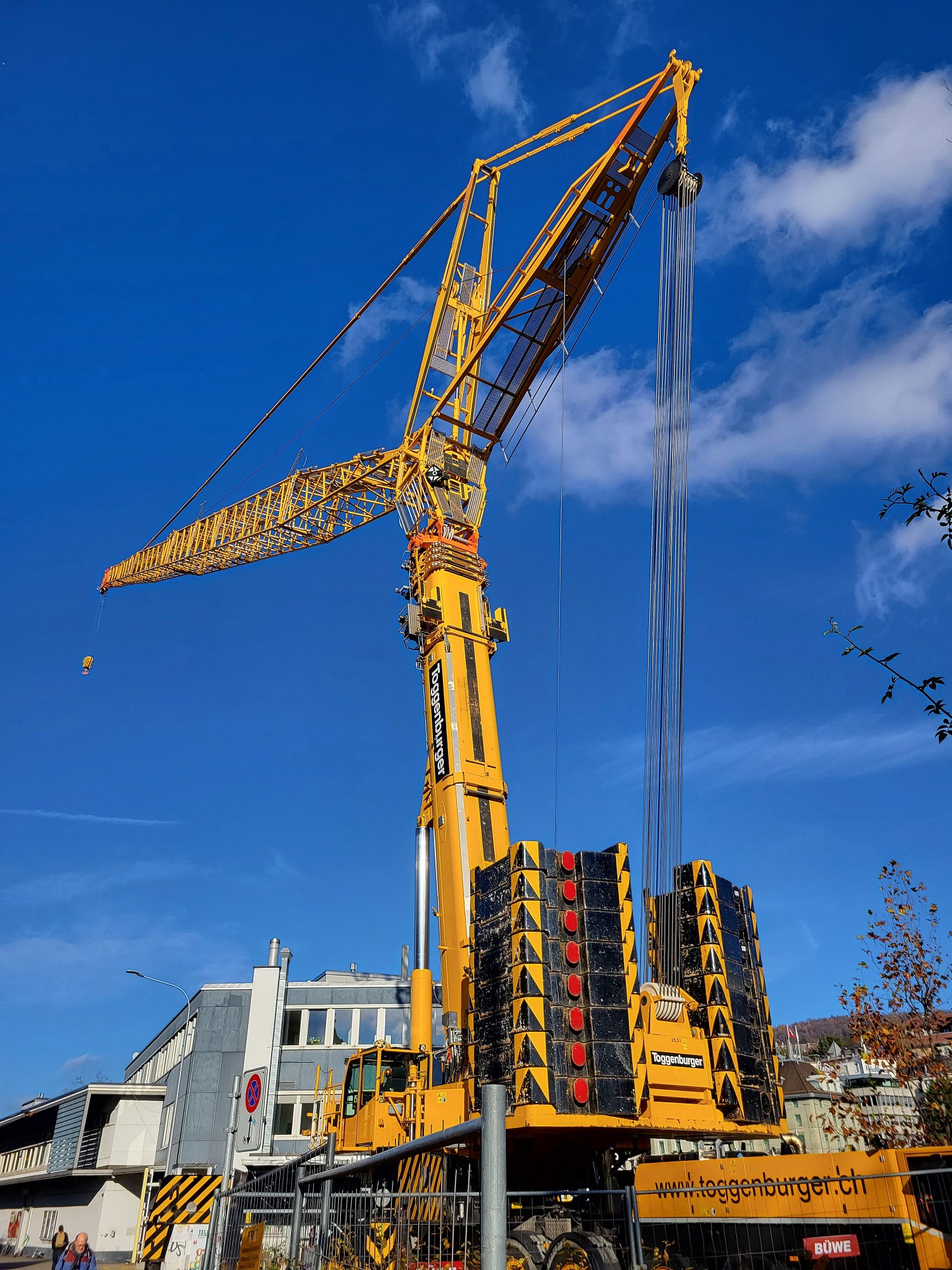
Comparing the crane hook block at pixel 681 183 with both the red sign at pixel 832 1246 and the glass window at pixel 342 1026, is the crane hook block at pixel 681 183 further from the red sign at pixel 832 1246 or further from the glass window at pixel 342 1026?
the glass window at pixel 342 1026

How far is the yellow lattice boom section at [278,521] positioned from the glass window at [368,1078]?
16193 millimetres

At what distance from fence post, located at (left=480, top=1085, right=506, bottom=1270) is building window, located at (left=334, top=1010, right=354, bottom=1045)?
3561 cm

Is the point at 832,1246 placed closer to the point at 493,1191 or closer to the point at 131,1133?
the point at 493,1191

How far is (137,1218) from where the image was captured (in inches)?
1417

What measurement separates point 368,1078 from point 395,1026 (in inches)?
790

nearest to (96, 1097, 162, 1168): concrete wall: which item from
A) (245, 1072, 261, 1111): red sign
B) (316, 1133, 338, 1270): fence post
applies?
(245, 1072, 261, 1111): red sign

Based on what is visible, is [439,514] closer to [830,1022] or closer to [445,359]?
[445,359]

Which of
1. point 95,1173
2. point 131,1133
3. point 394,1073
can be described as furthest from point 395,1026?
point 394,1073

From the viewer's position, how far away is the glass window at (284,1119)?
34.4m

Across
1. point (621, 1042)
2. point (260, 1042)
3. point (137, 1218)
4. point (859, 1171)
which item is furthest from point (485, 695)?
point (137, 1218)

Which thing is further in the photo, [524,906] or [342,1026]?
[342,1026]

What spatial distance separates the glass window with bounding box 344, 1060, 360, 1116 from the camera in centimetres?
1836

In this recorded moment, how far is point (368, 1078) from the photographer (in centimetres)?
1827

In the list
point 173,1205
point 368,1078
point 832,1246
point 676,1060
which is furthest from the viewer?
point 368,1078
